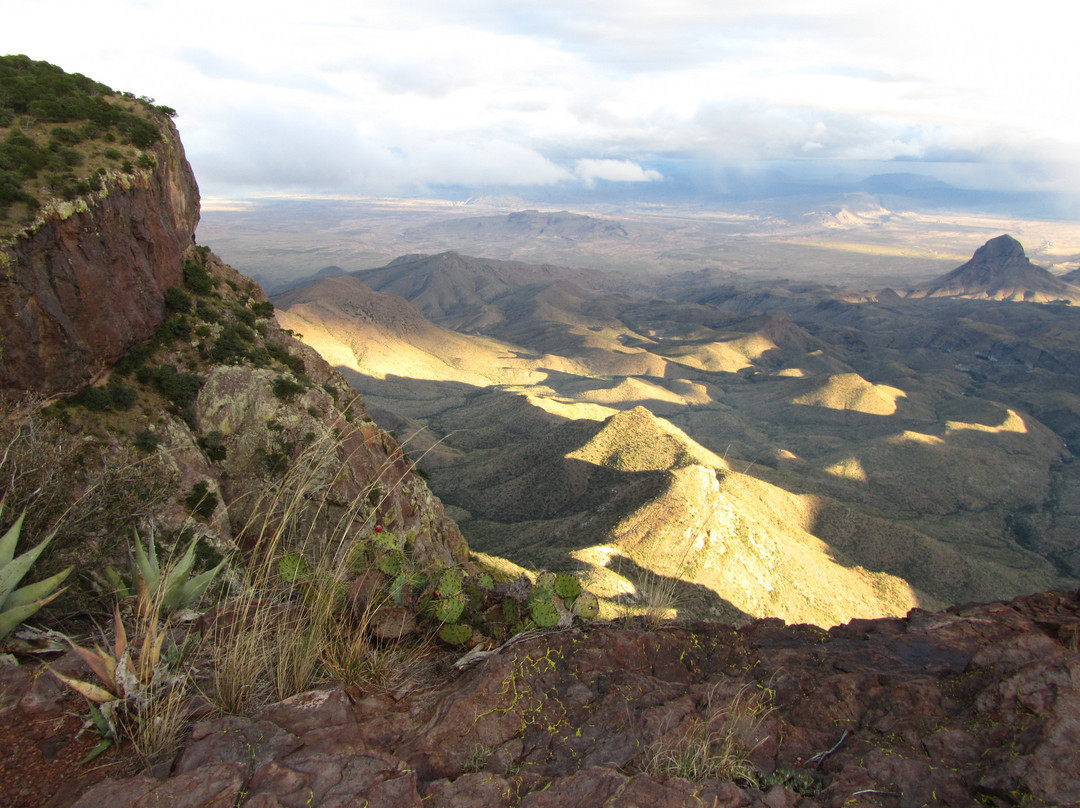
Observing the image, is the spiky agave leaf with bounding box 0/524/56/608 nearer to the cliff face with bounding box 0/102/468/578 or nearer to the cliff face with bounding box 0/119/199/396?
the cliff face with bounding box 0/102/468/578

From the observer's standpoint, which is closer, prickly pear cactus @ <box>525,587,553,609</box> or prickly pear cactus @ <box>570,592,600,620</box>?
prickly pear cactus @ <box>525,587,553,609</box>

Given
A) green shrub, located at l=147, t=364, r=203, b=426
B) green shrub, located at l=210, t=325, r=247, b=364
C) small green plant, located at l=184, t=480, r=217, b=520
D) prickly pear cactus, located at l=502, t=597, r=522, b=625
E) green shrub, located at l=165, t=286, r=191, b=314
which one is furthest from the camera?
green shrub, located at l=165, t=286, r=191, b=314

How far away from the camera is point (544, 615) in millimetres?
7801

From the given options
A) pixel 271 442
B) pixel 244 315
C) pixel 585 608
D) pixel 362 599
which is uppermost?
pixel 244 315

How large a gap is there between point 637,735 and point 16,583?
19.8 ft

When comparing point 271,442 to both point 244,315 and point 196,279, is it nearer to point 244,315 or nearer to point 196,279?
point 244,315

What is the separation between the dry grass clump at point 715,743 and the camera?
5.14m

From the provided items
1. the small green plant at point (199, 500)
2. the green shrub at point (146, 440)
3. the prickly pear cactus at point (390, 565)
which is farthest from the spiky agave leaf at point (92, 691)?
the green shrub at point (146, 440)

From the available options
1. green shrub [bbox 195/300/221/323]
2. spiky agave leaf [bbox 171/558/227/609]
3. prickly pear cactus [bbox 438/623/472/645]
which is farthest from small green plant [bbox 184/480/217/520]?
prickly pear cactus [bbox 438/623/472/645]

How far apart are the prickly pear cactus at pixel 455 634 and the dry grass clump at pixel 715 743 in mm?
2796

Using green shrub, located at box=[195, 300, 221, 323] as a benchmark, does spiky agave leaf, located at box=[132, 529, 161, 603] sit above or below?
below

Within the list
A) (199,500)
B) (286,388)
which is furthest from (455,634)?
(286,388)

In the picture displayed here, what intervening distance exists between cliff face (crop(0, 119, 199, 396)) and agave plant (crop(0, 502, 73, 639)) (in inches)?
631

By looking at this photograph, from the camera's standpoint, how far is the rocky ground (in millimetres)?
4641
